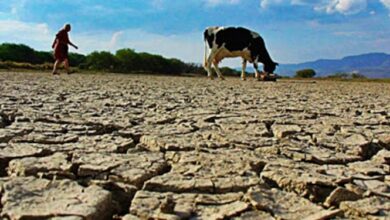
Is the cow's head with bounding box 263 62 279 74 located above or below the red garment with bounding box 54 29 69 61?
below

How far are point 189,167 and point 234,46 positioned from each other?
13.3 meters

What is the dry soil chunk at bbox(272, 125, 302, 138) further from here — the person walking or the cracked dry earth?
the person walking

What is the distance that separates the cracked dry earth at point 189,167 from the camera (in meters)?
1.88

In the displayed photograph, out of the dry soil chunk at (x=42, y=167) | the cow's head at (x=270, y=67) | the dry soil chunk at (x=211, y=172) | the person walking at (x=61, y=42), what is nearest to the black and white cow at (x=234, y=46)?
the cow's head at (x=270, y=67)

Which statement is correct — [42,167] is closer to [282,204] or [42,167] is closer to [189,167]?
[189,167]

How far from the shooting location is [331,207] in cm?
196

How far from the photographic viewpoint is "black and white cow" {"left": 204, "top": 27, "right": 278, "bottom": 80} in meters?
15.4

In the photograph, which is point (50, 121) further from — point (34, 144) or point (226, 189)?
point (226, 189)

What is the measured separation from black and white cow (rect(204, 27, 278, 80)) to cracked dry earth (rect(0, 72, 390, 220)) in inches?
436

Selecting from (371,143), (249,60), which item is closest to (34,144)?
(371,143)

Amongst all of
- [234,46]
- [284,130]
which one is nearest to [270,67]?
[234,46]

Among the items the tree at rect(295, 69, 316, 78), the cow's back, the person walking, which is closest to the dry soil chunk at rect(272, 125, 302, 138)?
the person walking

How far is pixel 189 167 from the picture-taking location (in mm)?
2482

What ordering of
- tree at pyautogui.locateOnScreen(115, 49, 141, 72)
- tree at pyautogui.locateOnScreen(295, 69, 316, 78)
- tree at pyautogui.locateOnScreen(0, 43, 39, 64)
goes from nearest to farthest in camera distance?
tree at pyautogui.locateOnScreen(115, 49, 141, 72) < tree at pyautogui.locateOnScreen(295, 69, 316, 78) < tree at pyautogui.locateOnScreen(0, 43, 39, 64)
